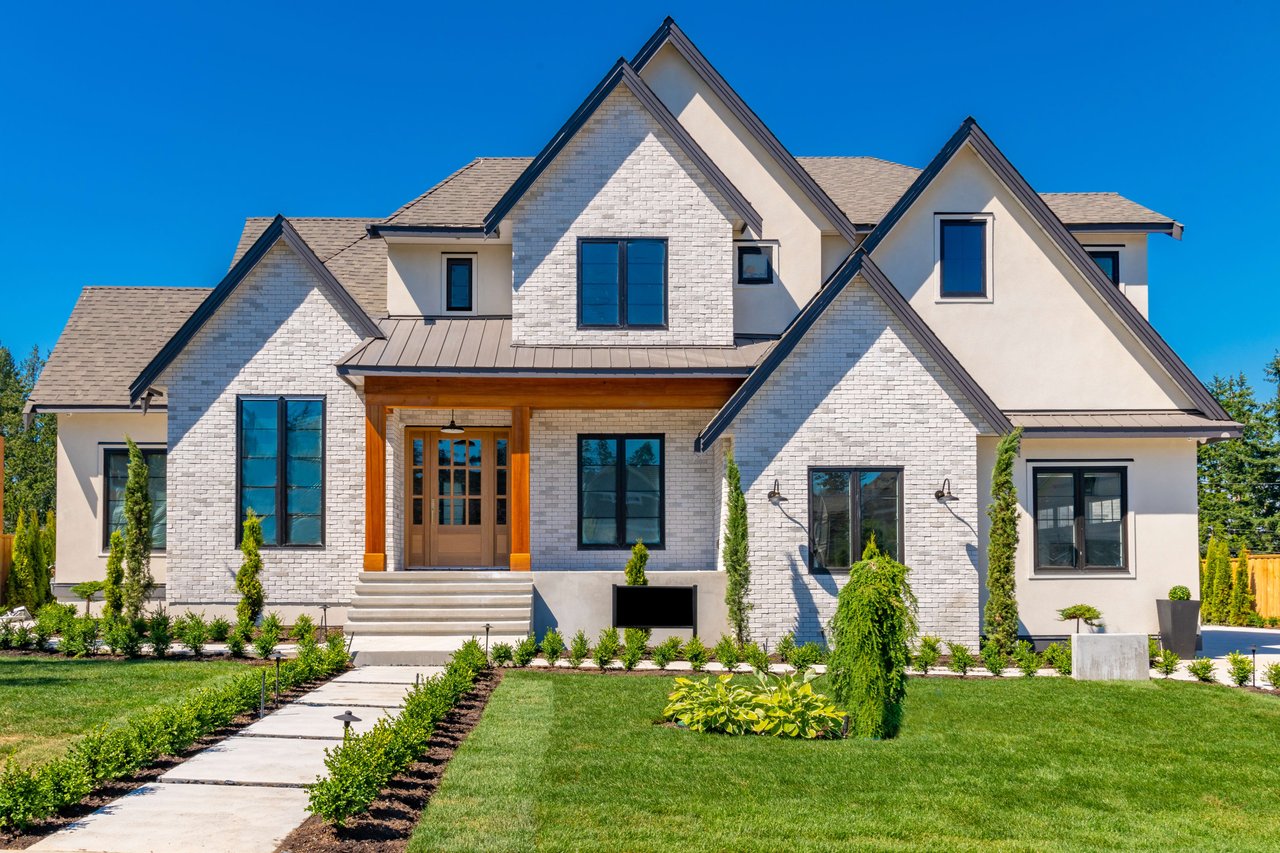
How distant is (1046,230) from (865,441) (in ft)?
16.2

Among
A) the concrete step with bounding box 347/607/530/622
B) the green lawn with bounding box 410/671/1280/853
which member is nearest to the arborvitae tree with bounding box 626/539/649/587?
the concrete step with bounding box 347/607/530/622

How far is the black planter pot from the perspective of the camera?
16406 millimetres

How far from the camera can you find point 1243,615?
2497 centimetres

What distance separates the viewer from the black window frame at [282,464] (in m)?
17.4

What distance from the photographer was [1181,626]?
16.4 meters

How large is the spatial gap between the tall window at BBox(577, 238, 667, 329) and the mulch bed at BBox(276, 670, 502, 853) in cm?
928

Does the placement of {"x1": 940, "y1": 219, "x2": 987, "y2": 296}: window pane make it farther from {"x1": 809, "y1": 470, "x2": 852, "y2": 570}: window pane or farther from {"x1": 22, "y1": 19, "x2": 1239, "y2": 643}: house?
{"x1": 809, "y1": 470, "x2": 852, "y2": 570}: window pane

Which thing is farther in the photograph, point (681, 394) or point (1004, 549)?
point (681, 394)

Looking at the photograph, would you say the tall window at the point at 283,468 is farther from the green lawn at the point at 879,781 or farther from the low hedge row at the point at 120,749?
the green lawn at the point at 879,781

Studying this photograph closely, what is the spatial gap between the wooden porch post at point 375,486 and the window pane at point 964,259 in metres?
9.44

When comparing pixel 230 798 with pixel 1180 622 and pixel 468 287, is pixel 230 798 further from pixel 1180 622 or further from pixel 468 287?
pixel 1180 622

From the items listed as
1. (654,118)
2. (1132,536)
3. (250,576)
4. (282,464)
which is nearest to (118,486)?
(282,464)

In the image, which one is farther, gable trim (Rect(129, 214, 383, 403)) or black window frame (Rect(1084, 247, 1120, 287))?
black window frame (Rect(1084, 247, 1120, 287))

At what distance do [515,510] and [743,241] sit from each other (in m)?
6.26
